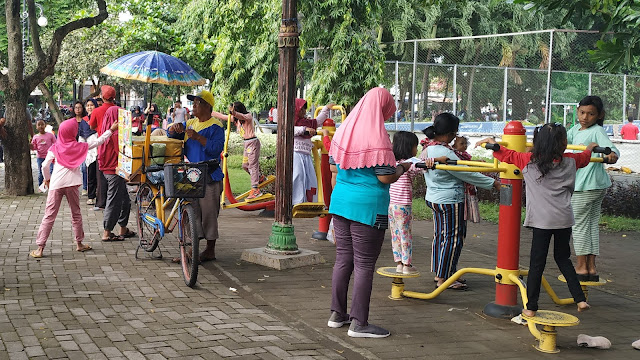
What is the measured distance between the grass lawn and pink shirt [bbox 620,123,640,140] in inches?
304

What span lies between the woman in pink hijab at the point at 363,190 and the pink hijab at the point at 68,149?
3884mm

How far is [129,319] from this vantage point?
5.93m

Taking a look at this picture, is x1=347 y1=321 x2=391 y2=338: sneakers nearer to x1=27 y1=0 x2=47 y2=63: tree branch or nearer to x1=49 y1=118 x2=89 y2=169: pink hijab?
x1=49 y1=118 x2=89 y2=169: pink hijab

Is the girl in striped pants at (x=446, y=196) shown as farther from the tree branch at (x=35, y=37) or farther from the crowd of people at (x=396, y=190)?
the tree branch at (x=35, y=37)

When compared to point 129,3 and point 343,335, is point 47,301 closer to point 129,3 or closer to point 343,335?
point 343,335

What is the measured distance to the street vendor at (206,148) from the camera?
26.3 feet

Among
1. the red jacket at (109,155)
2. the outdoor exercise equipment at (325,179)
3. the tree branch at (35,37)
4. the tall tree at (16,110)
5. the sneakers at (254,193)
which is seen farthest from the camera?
the tree branch at (35,37)

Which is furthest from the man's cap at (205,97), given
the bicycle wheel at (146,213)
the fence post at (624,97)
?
the fence post at (624,97)

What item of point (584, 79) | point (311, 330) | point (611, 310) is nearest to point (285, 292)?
point (311, 330)

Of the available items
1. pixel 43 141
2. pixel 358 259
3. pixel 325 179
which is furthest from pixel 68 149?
pixel 43 141

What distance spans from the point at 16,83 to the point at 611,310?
10.9 m

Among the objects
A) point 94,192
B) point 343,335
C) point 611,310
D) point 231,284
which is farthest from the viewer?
point 94,192

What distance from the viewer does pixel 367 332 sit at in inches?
222

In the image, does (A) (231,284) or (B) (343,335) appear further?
Result: (A) (231,284)
